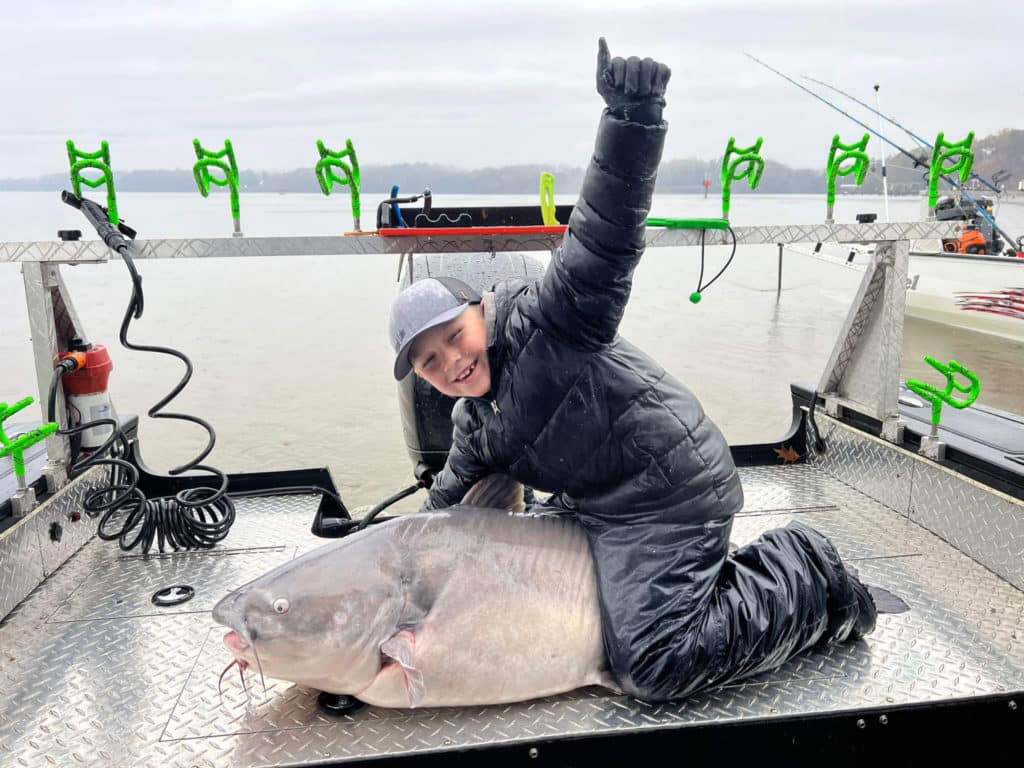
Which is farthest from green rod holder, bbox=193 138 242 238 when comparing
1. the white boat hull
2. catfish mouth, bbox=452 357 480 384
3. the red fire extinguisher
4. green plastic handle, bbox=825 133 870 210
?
the white boat hull

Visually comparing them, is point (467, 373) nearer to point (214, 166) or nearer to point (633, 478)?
point (633, 478)

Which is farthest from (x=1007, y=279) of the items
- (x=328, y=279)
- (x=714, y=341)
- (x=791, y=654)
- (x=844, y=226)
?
(x=328, y=279)

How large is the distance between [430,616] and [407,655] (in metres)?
0.12

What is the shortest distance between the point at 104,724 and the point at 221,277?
24.7 metres

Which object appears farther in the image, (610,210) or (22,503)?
(22,503)

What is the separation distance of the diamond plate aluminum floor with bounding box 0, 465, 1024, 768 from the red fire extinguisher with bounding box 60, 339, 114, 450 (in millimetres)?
589

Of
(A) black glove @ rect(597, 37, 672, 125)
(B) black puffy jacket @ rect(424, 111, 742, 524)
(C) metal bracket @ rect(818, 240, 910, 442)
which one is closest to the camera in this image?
(A) black glove @ rect(597, 37, 672, 125)

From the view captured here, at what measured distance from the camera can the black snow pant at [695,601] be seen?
2209mm

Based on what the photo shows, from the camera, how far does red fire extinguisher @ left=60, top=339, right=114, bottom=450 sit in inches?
139

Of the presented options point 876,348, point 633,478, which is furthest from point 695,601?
point 876,348

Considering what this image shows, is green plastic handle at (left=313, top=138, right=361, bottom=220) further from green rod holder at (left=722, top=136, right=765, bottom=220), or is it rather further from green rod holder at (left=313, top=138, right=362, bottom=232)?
green rod holder at (left=722, top=136, right=765, bottom=220)

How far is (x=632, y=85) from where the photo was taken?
1862 mm

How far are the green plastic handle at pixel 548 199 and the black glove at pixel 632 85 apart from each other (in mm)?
1374

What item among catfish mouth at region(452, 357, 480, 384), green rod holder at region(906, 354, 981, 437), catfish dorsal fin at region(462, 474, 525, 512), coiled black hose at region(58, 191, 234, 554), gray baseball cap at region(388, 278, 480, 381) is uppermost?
gray baseball cap at region(388, 278, 480, 381)
